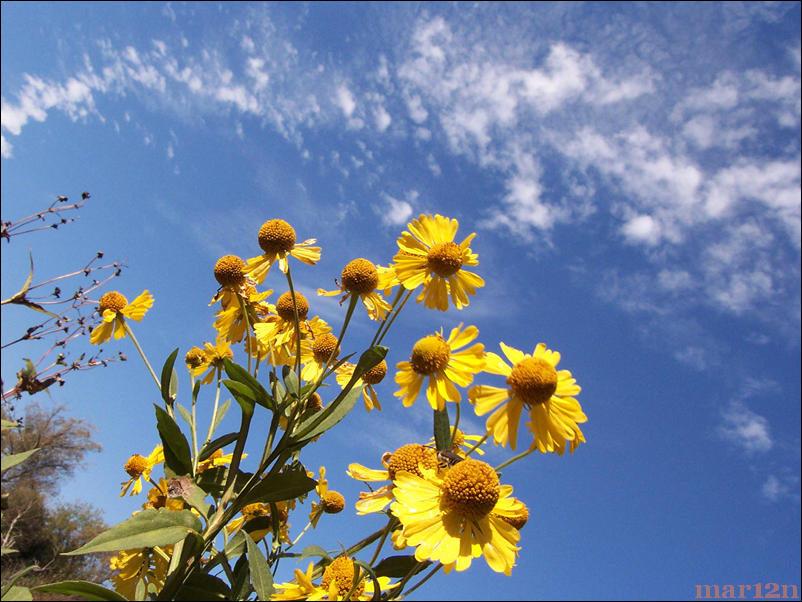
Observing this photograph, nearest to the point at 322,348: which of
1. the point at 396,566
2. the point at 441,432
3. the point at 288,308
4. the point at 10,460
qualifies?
the point at 288,308

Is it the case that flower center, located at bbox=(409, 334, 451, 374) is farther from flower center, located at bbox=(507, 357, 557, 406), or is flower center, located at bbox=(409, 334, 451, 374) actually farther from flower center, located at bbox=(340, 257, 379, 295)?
flower center, located at bbox=(340, 257, 379, 295)

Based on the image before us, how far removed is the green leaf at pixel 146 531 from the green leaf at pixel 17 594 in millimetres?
99

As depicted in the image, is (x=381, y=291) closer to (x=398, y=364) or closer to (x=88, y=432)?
(x=398, y=364)

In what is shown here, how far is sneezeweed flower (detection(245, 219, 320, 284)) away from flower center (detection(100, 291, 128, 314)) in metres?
0.68

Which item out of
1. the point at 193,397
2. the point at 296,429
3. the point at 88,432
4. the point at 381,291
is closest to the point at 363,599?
the point at 296,429

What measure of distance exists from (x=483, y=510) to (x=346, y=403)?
0.51 meters

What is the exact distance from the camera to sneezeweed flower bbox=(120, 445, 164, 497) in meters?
2.35

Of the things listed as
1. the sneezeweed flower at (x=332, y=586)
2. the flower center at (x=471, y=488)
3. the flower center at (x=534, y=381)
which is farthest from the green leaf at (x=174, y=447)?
the flower center at (x=534, y=381)

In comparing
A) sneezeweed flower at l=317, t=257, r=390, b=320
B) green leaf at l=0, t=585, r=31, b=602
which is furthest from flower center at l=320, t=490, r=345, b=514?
green leaf at l=0, t=585, r=31, b=602

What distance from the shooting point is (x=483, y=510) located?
1.19 metres

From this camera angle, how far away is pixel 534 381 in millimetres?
1250

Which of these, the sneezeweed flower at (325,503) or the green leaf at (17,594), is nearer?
the green leaf at (17,594)

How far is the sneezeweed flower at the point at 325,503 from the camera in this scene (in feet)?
6.53

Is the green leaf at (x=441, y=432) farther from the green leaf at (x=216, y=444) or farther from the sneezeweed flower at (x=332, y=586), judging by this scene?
the green leaf at (x=216, y=444)
